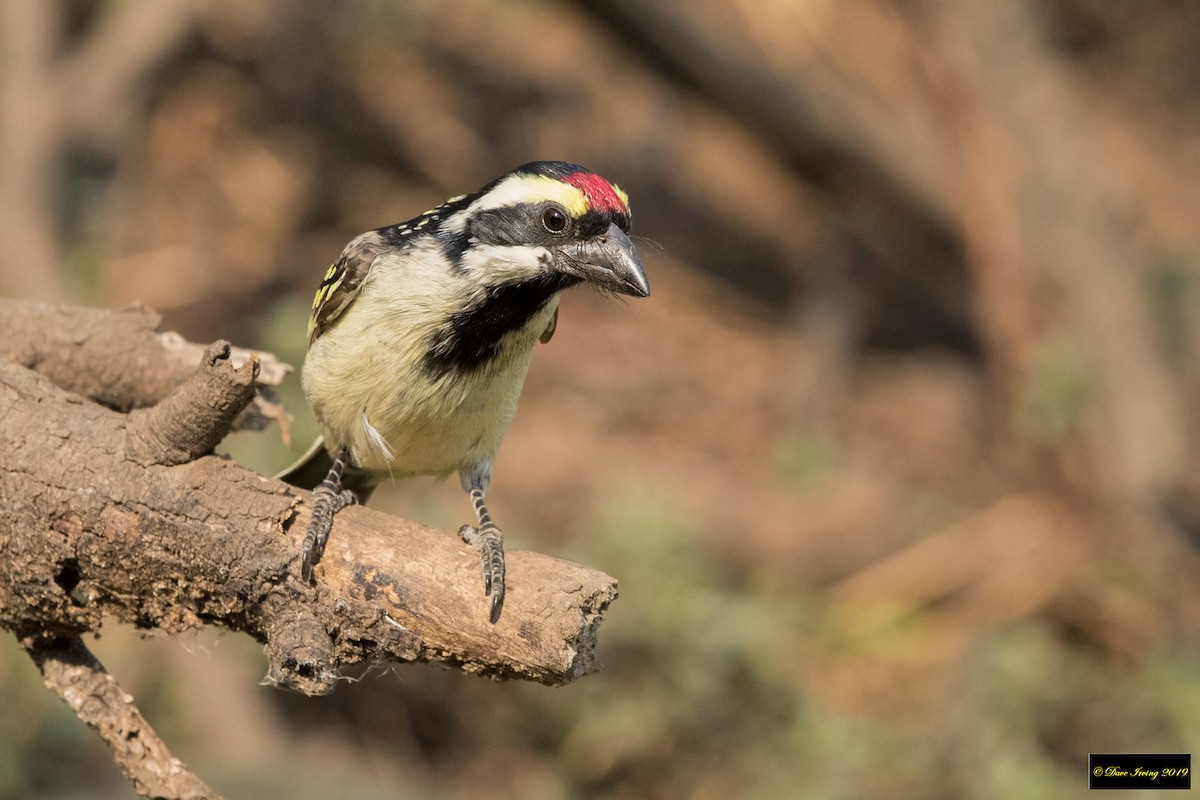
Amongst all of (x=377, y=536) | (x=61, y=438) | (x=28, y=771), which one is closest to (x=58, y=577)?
(x=61, y=438)

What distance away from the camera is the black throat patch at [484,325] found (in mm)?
3596

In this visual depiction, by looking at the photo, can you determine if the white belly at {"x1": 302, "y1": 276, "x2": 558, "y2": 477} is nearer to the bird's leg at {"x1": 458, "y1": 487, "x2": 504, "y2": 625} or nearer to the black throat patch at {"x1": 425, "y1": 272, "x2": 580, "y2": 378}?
the black throat patch at {"x1": 425, "y1": 272, "x2": 580, "y2": 378}

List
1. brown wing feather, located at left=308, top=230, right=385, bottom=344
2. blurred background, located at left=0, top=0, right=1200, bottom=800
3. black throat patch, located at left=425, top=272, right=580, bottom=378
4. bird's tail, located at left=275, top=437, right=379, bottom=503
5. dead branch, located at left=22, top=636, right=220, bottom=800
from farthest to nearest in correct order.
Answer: blurred background, located at left=0, top=0, right=1200, bottom=800, bird's tail, located at left=275, top=437, right=379, bottom=503, brown wing feather, located at left=308, top=230, right=385, bottom=344, black throat patch, located at left=425, top=272, right=580, bottom=378, dead branch, located at left=22, top=636, right=220, bottom=800

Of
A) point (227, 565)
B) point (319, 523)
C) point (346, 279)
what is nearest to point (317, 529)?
point (319, 523)

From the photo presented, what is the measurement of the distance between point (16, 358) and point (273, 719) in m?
3.74

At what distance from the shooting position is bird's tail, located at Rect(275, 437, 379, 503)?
13.4 ft

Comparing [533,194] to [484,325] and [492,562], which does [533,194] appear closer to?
[484,325]

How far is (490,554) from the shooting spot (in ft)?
10.1

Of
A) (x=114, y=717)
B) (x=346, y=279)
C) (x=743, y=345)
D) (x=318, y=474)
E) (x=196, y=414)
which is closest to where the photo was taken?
(x=196, y=414)

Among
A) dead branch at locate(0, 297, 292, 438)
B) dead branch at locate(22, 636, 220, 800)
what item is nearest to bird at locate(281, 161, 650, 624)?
dead branch at locate(0, 297, 292, 438)

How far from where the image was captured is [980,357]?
10.4m

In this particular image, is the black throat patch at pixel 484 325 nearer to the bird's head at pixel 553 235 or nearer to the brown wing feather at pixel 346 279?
the bird's head at pixel 553 235

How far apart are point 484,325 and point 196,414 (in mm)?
951

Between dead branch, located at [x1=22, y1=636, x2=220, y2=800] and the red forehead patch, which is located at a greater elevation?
the red forehead patch
